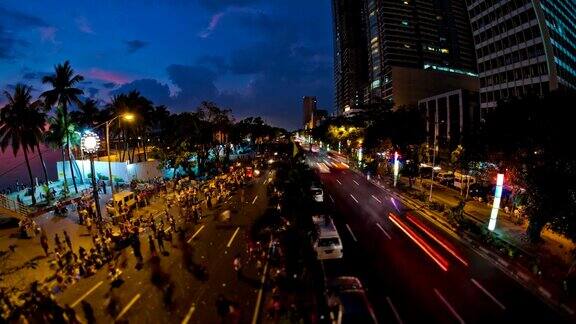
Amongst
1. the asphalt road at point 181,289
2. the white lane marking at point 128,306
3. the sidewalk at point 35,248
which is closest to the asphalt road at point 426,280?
the asphalt road at point 181,289

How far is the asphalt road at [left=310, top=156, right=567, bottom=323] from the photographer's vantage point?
1440 centimetres

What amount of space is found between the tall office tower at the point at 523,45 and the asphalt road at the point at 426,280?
43.3 meters

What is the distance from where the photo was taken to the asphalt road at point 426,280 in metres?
14.4

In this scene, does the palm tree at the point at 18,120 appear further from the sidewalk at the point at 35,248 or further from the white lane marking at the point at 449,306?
the white lane marking at the point at 449,306

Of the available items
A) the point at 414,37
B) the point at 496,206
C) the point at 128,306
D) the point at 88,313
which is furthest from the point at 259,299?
A: the point at 414,37

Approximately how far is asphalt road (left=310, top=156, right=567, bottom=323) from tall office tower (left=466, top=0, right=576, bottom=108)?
43327mm

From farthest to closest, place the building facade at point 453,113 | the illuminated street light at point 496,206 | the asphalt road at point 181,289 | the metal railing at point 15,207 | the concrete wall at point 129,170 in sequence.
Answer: the building facade at point 453,113 < the concrete wall at point 129,170 < the metal railing at point 15,207 < the illuminated street light at point 496,206 < the asphalt road at point 181,289

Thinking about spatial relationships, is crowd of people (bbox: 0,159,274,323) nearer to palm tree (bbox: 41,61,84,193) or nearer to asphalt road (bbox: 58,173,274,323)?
asphalt road (bbox: 58,173,274,323)

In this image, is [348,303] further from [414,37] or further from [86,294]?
[414,37]

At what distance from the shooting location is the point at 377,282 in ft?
57.7

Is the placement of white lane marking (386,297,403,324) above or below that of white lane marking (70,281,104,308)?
below

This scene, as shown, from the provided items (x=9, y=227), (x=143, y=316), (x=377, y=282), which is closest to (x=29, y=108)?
(x=9, y=227)

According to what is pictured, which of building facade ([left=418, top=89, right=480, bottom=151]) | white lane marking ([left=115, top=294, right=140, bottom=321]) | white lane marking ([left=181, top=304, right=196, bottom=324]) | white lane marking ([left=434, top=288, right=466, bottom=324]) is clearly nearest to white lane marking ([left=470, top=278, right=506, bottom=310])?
white lane marking ([left=434, top=288, right=466, bottom=324])

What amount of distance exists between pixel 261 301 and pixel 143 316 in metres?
4.75
